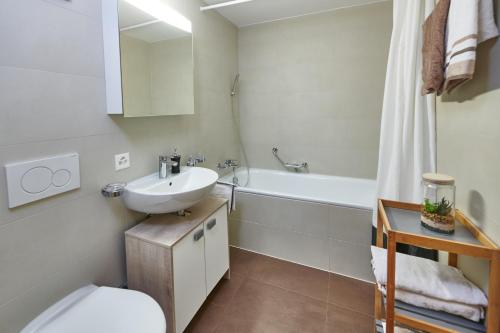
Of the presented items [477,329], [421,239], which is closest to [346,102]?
[421,239]

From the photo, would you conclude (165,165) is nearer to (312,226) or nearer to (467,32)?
(312,226)

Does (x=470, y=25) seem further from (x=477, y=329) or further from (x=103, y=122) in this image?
(x=103, y=122)

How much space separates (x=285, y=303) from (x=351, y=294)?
0.51 m

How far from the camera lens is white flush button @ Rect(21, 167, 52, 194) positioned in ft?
3.45

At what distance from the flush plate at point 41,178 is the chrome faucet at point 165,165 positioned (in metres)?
0.54

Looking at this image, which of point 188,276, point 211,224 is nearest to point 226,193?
point 211,224

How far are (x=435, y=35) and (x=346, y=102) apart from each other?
1.54 metres

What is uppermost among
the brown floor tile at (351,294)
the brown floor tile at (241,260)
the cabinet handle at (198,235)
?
the cabinet handle at (198,235)

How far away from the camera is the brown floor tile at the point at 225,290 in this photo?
→ 1.81 m

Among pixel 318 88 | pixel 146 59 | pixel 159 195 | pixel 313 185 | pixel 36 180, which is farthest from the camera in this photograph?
pixel 313 185

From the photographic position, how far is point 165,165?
5.69 feet

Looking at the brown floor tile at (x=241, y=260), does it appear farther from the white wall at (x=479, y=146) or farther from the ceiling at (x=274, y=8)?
the ceiling at (x=274, y=8)

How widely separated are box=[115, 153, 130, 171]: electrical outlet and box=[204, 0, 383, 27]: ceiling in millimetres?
1630

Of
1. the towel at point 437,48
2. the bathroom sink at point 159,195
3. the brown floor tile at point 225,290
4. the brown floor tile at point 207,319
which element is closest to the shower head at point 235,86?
the bathroom sink at point 159,195
